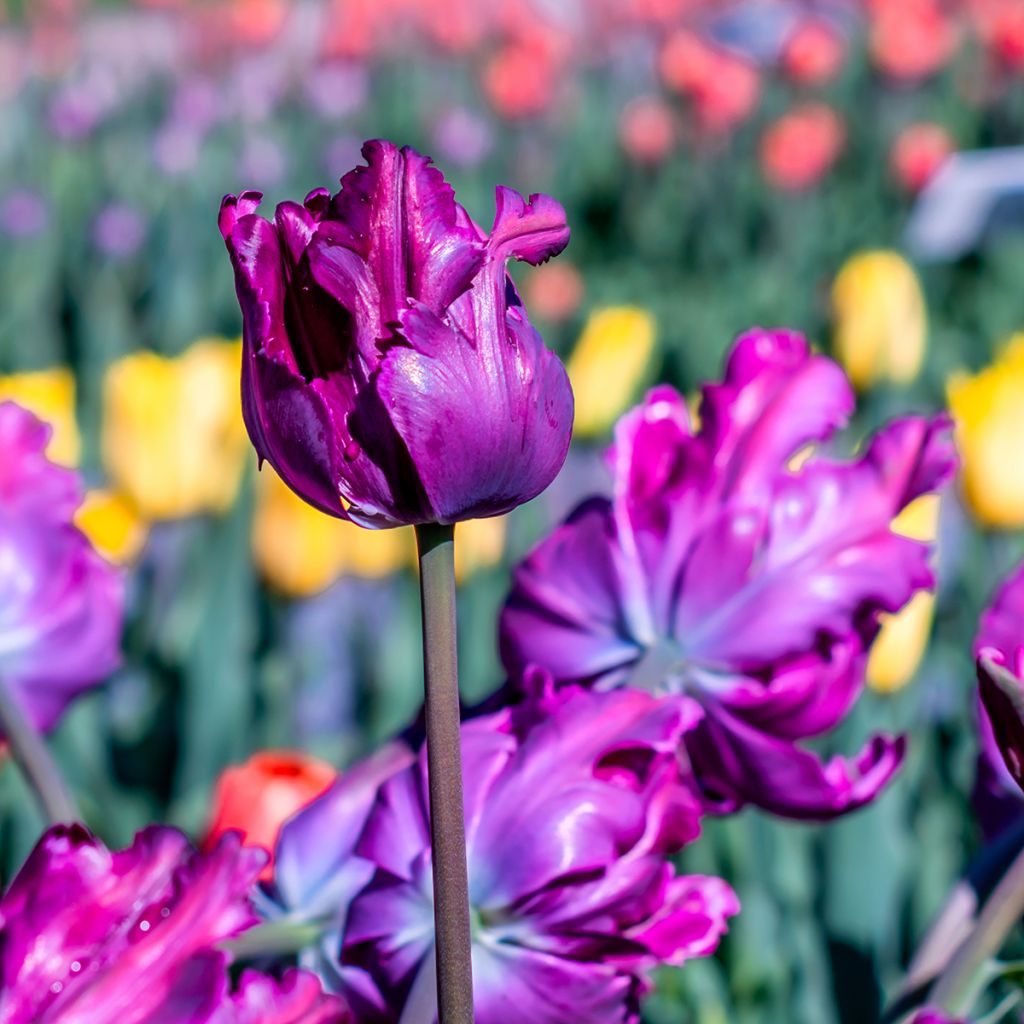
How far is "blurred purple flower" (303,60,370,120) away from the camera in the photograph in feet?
13.2

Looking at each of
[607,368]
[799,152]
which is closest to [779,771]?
[607,368]

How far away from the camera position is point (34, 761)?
0.42 metres

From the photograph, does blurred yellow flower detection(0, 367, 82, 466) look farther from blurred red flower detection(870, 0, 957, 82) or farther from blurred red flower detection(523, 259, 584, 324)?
blurred red flower detection(870, 0, 957, 82)

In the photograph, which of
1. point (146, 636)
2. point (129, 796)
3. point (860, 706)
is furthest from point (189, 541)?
point (860, 706)

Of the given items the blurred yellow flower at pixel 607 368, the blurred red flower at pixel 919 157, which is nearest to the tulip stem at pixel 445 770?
the blurred yellow flower at pixel 607 368

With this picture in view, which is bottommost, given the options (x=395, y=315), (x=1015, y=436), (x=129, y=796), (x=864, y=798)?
(x=129, y=796)

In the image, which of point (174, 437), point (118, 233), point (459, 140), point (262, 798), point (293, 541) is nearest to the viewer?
point (262, 798)

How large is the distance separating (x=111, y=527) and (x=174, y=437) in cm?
12

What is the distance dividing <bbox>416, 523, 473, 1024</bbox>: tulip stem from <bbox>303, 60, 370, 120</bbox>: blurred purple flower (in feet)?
12.8

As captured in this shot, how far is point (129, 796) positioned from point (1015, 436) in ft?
2.19

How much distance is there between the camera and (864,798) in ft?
1.31

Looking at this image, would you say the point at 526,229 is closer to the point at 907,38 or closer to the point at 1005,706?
the point at 1005,706

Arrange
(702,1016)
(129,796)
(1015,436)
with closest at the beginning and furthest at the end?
(702,1016), (129,796), (1015,436)

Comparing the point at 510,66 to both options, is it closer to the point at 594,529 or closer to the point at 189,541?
the point at 189,541
